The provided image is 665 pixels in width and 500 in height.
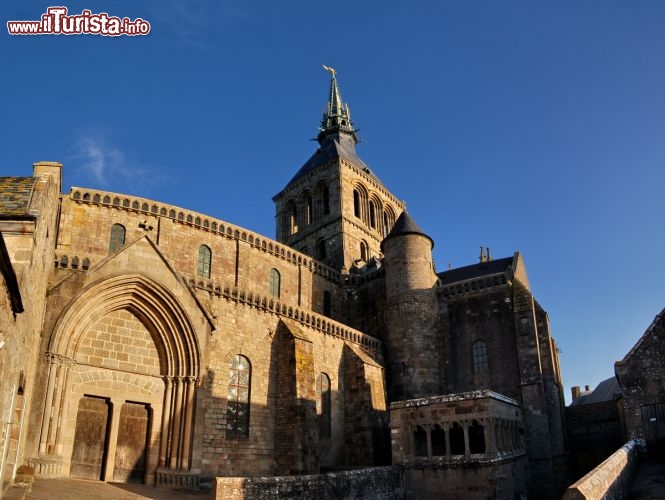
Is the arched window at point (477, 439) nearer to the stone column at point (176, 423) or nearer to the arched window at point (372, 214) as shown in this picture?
the stone column at point (176, 423)

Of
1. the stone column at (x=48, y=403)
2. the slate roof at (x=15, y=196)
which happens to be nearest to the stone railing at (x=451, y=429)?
the stone column at (x=48, y=403)

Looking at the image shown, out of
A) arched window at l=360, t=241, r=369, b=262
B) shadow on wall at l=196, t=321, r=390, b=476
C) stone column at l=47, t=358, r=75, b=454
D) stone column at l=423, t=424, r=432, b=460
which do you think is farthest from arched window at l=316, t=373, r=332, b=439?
arched window at l=360, t=241, r=369, b=262

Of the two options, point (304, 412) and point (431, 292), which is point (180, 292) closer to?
point (304, 412)

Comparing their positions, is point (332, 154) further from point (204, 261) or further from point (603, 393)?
point (603, 393)

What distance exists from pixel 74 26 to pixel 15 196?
20.1 feet

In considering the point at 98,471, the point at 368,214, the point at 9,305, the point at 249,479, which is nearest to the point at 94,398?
the point at 98,471

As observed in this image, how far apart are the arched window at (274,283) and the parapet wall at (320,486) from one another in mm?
11385

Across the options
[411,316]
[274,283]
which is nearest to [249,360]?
[274,283]

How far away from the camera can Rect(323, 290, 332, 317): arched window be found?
3073 centimetres

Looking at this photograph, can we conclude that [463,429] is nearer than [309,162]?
Yes

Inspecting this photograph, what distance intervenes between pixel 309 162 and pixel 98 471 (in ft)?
101

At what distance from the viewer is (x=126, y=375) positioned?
16750mm

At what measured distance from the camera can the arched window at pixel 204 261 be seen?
2436 cm

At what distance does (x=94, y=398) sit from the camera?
16.1 m
